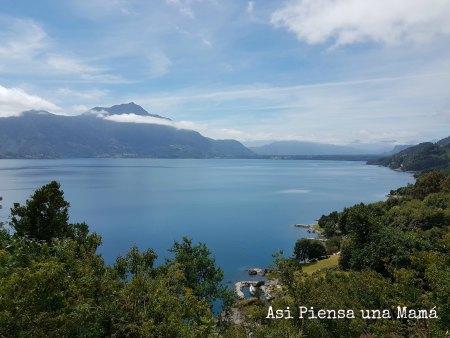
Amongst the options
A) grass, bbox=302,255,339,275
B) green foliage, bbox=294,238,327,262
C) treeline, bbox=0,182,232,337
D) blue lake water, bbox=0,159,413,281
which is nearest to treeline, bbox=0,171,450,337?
treeline, bbox=0,182,232,337

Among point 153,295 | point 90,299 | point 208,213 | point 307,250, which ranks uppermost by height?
point 90,299

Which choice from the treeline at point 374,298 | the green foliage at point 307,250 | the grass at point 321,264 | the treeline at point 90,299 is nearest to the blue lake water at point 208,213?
the green foliage at point 307,250

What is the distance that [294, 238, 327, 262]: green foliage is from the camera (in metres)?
72.4

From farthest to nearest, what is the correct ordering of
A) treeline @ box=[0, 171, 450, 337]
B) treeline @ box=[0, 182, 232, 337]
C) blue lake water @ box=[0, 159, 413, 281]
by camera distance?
blue lake water @ box=[0, 159, 413, 281], treeline @ box=[0, 171, 450, 337], treeline @ box=[0, 182, 232, 337]

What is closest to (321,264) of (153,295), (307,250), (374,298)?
(307,250)

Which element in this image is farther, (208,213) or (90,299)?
(208,213)

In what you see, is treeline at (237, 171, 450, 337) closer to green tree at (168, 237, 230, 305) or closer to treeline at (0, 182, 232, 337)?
green tree at (168, 237, 230, 305)

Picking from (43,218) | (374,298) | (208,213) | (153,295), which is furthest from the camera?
(208,213)

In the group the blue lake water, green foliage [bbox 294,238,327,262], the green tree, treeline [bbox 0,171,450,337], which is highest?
treeline [bbox 0,171,450,337]

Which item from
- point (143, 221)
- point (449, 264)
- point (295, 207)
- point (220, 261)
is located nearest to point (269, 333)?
point (449, 264)

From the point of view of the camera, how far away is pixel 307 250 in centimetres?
7238

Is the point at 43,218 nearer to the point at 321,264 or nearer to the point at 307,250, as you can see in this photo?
the point at 321,264

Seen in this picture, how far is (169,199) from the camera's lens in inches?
5812

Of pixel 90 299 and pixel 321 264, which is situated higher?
pixel 90 299
